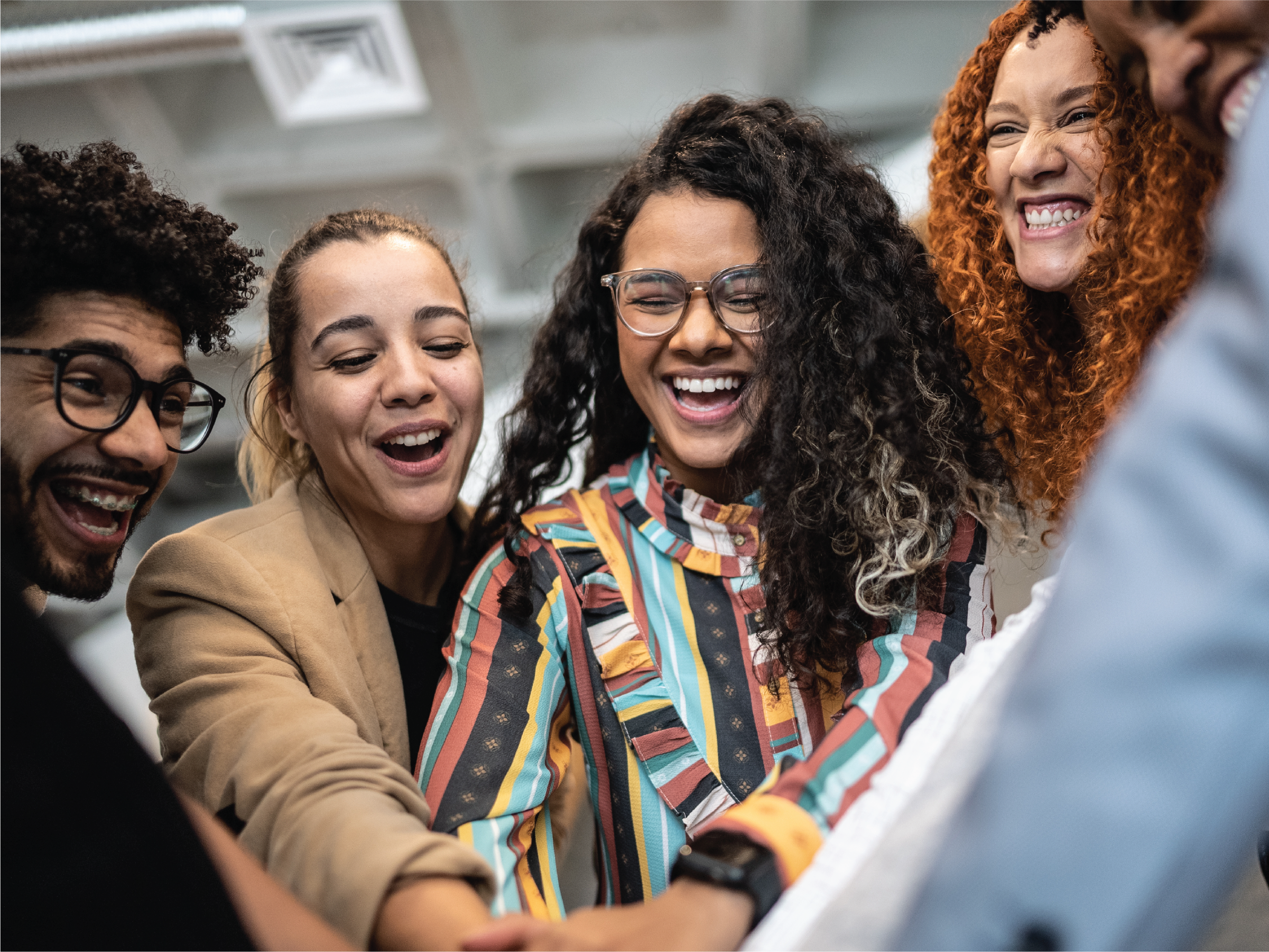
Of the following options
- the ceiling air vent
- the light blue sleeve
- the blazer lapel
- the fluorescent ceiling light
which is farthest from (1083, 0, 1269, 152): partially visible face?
the ceiling air vent

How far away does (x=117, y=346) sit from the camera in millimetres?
1034

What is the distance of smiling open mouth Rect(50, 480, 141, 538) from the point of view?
1026 millimetres

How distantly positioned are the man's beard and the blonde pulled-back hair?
47cm

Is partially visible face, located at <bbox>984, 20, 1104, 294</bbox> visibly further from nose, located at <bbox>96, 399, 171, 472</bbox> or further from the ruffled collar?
nose, located at <bbox>96, 399, 171, 472</bbox>

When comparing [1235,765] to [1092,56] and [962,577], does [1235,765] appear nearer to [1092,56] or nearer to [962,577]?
[962,577]

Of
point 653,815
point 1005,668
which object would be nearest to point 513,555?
point 653,815

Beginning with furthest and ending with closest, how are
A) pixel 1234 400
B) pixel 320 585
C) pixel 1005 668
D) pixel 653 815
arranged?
pixel 320 585
pixel 653 815
pixel 1005 668
pixel 1234 400

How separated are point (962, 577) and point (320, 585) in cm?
83

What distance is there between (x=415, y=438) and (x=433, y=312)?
19 centimetres

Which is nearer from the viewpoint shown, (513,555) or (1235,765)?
(1235,765)

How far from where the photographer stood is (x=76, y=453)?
102 centimetres

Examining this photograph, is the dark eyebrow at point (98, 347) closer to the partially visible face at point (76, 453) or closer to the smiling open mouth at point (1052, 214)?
the partially visible face at point (76, 453)

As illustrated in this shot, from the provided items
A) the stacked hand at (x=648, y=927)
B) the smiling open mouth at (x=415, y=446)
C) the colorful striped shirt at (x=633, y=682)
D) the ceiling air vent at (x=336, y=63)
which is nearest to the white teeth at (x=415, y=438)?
the smiling open mouth at (x=415, y=446)

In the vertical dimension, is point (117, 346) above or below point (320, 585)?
above
